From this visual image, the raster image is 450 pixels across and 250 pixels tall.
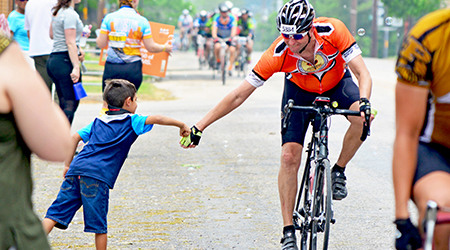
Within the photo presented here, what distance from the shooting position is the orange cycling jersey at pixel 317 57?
14.8 ft

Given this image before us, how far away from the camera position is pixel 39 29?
784 centimetres

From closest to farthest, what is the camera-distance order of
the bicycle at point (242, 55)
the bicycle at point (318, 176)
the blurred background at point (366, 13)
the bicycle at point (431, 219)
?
the bicycle at point (431, 219)
the bicycle at point (318, 176)
the bicycle at point (242, 55)
the blurred background at point (366, 13)

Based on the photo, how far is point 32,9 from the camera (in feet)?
25.6

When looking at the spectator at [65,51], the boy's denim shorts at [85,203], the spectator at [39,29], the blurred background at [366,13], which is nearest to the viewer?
the boy's denim shorts at [85,203]

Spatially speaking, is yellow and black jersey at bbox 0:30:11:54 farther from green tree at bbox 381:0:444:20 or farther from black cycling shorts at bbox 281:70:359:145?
green tree at bbox 381:0:444:20

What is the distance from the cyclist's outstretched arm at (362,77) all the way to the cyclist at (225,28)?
15.1 meters

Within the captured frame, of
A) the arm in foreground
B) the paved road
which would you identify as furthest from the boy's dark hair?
the arm in foreground

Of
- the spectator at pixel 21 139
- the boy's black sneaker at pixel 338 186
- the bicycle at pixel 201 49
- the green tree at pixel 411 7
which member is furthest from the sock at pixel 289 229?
the green tree at pixel 411 7

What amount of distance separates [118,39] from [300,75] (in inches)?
126

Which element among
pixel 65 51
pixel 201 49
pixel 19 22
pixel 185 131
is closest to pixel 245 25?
pixel 201 49

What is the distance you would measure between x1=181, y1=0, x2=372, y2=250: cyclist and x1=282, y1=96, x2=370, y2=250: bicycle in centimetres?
13

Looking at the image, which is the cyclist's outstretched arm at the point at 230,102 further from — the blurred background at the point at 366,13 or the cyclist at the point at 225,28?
the blurred background at the point at 366,13

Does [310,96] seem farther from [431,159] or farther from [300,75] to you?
[431,159]

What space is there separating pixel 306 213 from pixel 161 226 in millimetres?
1448
